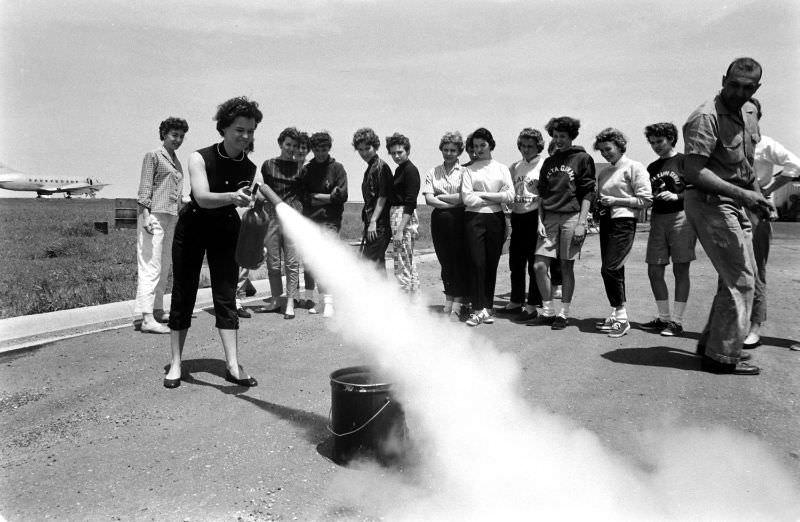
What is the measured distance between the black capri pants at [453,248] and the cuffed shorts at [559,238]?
100 centimetres

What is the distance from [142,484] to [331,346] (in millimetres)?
3117

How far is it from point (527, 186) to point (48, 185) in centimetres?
14341

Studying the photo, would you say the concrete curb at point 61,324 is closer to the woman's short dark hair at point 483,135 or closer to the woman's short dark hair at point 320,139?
the woman's short dark hair at point 320,139

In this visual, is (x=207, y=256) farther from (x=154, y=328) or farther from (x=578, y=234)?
(x=578, y=234)

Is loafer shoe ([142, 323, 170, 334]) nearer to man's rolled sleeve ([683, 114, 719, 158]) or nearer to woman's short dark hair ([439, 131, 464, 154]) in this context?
woman's short dark hair ([439, 131, 464, 154])

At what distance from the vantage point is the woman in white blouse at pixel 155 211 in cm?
680

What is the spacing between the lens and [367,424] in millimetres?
3508

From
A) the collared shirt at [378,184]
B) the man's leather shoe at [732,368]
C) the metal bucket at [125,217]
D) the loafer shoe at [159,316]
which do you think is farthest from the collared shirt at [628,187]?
the metal bucket at [125,217]

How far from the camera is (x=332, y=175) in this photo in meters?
7.94

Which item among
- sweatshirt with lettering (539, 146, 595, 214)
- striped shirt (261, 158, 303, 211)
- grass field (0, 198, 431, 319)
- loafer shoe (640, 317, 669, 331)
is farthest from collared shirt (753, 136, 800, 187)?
grass field (0, 198, 431, 319)

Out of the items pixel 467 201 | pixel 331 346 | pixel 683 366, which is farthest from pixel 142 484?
pixel 467 201

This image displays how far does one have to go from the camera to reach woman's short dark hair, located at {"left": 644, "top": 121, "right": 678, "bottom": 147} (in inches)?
273

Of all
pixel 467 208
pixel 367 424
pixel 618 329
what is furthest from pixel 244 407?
pixel 618 329

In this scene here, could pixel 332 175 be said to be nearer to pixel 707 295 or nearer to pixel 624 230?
pixel 624 230
